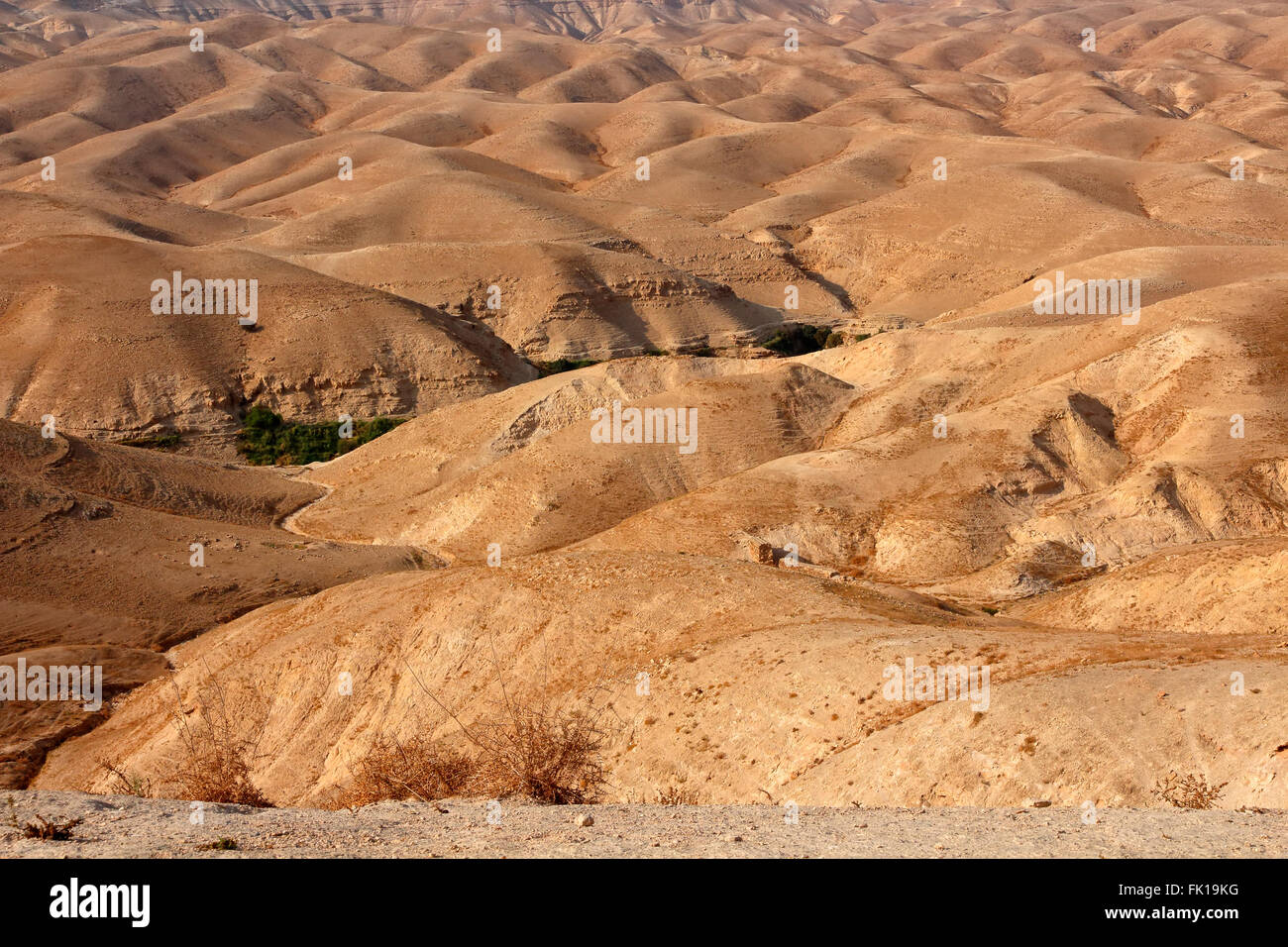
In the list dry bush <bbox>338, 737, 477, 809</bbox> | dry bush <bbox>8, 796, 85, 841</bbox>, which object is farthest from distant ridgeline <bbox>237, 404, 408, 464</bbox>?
dry bush <bbox>8, 796, 85, 841</bbox>

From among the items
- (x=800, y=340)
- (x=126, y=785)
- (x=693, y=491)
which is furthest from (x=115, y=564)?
(x=800, y=340)

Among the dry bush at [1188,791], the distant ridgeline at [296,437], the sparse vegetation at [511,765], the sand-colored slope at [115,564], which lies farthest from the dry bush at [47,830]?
the distant ridgeline at [296,437]

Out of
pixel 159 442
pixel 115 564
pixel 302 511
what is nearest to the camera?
pixel 115 564

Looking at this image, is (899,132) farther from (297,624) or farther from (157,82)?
(297,624)

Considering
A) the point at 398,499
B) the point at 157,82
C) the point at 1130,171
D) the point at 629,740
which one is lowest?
the point at 398,499

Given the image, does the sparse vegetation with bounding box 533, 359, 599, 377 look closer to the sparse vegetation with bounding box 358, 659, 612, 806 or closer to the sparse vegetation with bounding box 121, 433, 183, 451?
the sparse vegetation with bounding box 121, 433, 183, 451

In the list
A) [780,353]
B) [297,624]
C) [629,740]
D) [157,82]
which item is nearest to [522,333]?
[780,353]

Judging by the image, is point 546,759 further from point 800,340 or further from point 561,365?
point 800,340
